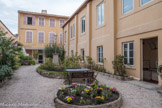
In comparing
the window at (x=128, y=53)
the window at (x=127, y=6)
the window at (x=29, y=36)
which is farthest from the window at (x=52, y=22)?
the window at (x=128, y=53)

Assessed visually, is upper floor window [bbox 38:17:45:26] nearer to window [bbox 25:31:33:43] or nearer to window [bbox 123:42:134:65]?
window [bbox 25:31:33:43]

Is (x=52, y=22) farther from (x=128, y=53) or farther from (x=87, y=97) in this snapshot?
(x=87, y=97)

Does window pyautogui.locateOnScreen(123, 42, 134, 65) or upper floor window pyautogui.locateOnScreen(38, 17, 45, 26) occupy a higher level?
upper floor window pyautogui.locateOnScreen(38, 17, 45, 26)

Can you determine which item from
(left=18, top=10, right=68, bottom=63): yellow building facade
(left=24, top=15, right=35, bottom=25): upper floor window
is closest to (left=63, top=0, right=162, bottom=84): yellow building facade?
(left=18, top=10, right=68, bottom=63): yellow building facade

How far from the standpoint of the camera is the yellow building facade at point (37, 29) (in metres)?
21.4

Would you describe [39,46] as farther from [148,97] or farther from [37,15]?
[148,97]

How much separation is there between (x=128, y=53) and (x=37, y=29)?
19.0 m

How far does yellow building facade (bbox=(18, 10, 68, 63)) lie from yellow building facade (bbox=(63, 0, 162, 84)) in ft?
38.8

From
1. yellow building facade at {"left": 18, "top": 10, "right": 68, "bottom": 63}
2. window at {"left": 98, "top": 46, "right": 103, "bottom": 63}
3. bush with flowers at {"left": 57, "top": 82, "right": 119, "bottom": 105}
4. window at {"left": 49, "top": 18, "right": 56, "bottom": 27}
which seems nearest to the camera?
bush with flowers at {"left": 57, "top": 82, "right": 119, "bottom": 105}

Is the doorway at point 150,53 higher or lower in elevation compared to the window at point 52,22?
lower

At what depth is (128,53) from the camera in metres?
7.71

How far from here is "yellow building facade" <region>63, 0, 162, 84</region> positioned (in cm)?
629

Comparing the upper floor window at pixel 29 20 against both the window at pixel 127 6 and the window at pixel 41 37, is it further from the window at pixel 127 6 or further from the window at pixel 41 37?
the window at pixel 127 6

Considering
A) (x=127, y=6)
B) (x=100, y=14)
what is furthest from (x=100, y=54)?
(x=127, y=6)
